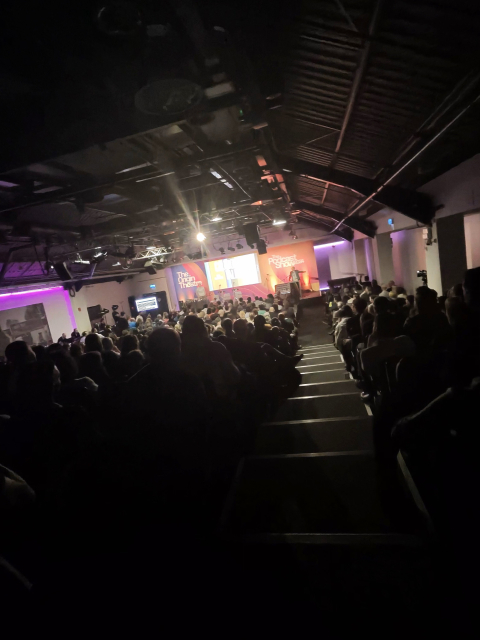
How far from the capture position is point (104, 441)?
237 cm

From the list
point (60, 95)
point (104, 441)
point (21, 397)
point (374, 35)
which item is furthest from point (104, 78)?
point (104, 441)

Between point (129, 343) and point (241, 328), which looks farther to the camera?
point (241, 328)

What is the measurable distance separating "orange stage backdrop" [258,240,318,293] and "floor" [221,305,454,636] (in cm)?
1430

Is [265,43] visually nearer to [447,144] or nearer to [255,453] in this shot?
[447,144]

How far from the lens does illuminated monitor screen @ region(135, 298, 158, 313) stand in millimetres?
19052

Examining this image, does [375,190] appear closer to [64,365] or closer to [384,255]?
[64,365]

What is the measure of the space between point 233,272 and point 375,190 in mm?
12397

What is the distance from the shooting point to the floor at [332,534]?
5.33 feet

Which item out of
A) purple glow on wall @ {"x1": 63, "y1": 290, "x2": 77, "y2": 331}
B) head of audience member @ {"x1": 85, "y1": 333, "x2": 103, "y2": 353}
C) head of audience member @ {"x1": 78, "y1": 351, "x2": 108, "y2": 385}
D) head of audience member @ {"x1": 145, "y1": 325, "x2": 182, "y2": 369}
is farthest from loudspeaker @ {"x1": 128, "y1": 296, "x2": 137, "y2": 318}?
head of audience member @ {"x1": 145, "y1": 325, "x2": 182, "y2": 369}

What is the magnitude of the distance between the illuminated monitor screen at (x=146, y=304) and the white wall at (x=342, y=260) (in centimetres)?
1081

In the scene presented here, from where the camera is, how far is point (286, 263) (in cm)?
1725

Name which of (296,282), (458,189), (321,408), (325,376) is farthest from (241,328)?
(296,282)

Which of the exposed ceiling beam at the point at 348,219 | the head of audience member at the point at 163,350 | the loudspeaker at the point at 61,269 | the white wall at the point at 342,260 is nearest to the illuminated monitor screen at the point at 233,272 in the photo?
the white wall at the point at 342,260

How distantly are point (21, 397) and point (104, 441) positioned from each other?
669 mm
